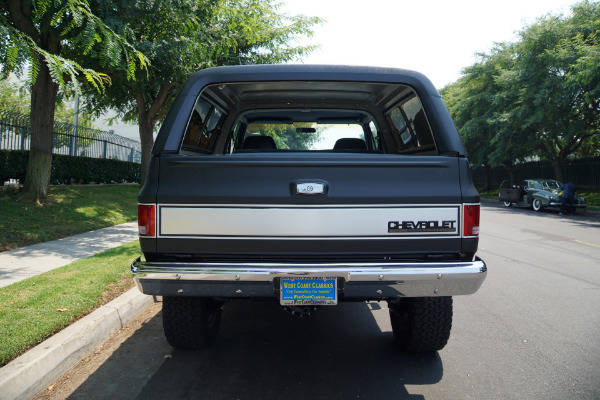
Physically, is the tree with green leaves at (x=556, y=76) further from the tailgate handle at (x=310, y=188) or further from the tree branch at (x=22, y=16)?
the tailgate handle at (x=310, y=188)

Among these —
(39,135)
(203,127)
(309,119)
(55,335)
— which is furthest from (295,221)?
(39,135)

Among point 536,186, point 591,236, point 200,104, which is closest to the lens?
point 200,104

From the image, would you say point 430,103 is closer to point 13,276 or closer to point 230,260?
point 230,260

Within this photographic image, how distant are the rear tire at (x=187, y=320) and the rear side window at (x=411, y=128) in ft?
6.97

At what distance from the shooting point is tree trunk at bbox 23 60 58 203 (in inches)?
432

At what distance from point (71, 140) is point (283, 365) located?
16.0m

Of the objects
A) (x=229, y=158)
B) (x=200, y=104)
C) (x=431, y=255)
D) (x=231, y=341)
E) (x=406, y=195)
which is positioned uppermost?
(x=200, y=104)

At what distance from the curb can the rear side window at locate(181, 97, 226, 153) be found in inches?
67.7

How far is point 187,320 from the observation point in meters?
3.51

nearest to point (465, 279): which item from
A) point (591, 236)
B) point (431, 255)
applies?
point (431, 255)

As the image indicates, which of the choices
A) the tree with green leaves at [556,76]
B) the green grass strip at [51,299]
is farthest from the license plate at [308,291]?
the tree with green leaves at [556,76]

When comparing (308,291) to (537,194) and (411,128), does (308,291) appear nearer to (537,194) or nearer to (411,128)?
(411,128)

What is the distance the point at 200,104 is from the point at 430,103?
5.80 feet

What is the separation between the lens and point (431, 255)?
2.98 m
